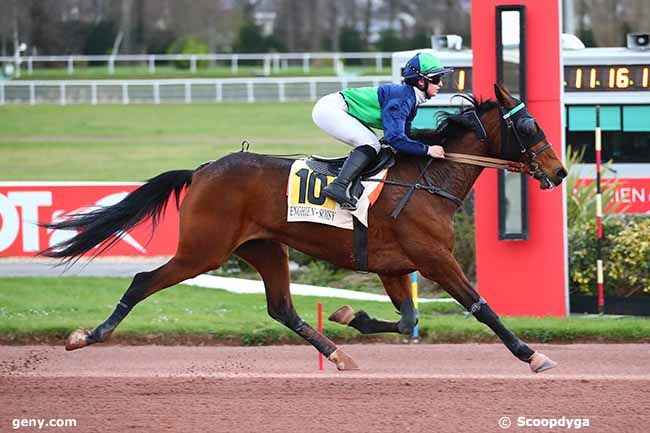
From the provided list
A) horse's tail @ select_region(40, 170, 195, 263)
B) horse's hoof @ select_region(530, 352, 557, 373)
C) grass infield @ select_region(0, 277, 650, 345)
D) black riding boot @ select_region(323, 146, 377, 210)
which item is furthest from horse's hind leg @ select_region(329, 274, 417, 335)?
grass infield @ select_region(0, 277, 650, 345)

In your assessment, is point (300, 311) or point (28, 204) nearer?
point (300, 311)

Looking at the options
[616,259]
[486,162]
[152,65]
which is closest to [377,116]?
[486,162]

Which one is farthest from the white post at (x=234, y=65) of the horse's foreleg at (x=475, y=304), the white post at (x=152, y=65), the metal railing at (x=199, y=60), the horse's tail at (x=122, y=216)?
the horse's foreleg at (x=475, y=304)

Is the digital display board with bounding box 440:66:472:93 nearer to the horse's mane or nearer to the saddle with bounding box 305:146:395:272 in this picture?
the horse's mane

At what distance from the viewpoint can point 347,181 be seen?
7684 mm

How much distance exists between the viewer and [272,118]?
3359 centimetres

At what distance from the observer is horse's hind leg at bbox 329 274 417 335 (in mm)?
7938

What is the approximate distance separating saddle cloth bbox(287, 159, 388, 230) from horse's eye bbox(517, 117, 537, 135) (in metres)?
0.94

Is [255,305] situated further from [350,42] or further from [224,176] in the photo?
[350,42]

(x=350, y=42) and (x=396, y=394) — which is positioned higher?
(x=350, y=42)

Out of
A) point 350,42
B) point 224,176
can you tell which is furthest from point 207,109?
point 224,176

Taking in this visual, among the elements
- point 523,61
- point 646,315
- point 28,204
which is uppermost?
point 523,61

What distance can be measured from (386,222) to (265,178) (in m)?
0.86

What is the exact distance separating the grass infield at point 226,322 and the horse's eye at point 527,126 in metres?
2.66
